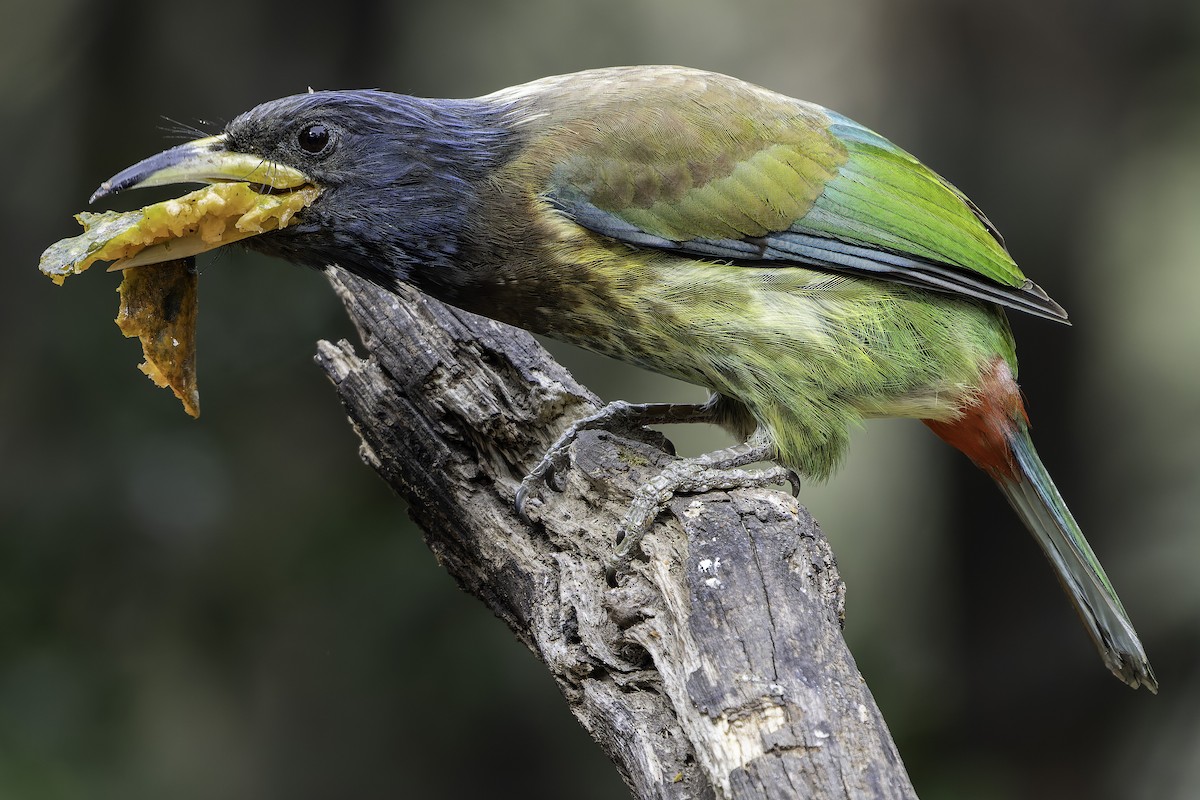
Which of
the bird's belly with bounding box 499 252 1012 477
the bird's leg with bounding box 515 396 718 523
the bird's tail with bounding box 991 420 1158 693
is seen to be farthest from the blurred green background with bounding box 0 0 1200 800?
the bird's belly with bounding box 499 252 1012 477

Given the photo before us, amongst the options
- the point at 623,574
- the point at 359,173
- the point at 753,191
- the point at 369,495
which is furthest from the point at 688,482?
the point at 369,495

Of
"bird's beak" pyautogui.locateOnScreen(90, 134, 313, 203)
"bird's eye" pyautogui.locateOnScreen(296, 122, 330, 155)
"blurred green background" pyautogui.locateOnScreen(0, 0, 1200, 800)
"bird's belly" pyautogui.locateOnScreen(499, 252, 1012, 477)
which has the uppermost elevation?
"bird's eye" pyautogui.locateOnScreen(296, 122, 330, 155)

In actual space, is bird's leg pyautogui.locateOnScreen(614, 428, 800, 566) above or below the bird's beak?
below

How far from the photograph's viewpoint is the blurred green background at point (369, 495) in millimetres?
4859

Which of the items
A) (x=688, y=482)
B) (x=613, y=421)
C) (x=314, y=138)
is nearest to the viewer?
(x=688, y=482)

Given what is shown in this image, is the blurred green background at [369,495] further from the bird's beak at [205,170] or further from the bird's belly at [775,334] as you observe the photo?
the bird's belly at [775,334]

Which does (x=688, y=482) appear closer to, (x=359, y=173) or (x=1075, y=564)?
(x=359, y=173)

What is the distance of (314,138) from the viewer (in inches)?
129

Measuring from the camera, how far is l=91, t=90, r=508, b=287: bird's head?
323 cm

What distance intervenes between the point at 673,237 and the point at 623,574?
99 centimetres

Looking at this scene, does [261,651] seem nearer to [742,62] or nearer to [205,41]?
[205,41]

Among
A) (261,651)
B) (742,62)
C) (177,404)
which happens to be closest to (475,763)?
(261,651)

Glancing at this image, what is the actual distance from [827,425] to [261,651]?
118 inches

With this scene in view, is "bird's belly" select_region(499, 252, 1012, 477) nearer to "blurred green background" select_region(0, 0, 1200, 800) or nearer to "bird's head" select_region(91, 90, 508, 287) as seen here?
"bird's head" select_region(91, 90, 508, 287)
